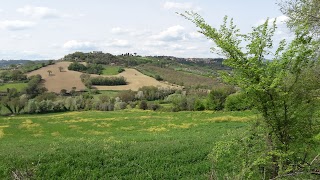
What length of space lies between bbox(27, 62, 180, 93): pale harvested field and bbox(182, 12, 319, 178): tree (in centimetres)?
11201

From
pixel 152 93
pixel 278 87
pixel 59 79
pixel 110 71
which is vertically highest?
pixel 278 87

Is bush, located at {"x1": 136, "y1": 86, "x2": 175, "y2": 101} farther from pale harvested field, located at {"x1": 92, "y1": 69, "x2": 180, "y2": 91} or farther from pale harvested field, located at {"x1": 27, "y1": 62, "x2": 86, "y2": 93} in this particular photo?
pale harvested field, located at {"x1": 27, "y1": 62, "x2": 86, "y2": 93}

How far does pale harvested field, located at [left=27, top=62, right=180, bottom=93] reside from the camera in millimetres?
120875

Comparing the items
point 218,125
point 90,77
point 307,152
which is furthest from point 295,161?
point 90,77

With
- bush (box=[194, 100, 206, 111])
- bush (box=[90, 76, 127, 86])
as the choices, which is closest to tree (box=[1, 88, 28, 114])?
bush (box=[90, 76, 127, 86])

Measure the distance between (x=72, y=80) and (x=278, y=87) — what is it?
12727 cm

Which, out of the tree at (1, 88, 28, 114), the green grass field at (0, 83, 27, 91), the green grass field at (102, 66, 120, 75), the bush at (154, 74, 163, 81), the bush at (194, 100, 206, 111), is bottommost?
the tree at (1, 88, 28, 114)

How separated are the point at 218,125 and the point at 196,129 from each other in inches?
129

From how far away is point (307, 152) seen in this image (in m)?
7.31

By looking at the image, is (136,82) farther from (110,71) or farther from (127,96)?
(127,96)

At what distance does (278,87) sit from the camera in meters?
6.84

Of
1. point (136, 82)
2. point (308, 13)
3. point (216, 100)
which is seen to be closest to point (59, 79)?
point (136, 82)

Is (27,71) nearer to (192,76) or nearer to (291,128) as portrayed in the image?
(192,76)

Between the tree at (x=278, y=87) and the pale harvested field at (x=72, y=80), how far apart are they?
112 meters
